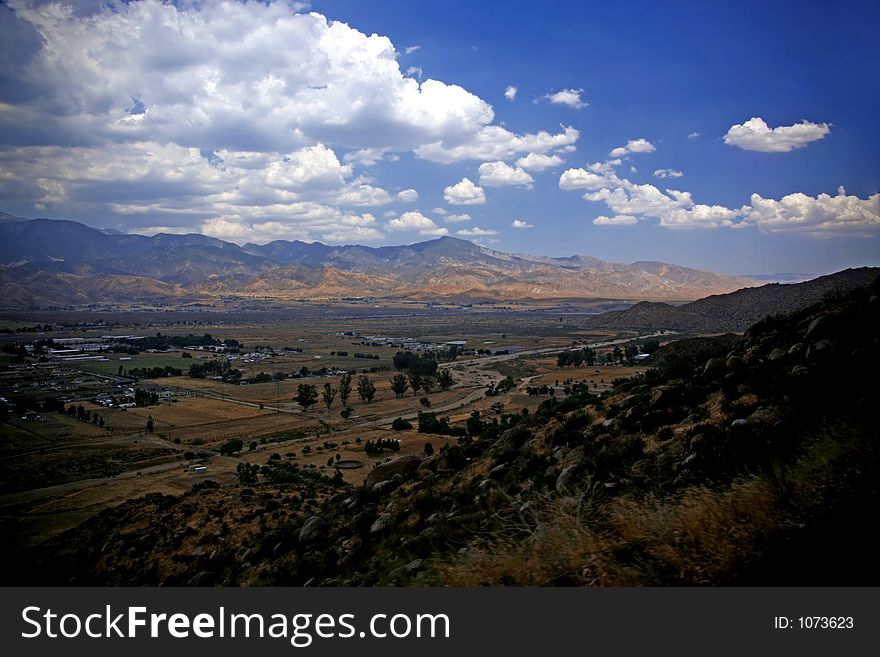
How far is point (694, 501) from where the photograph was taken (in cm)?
646

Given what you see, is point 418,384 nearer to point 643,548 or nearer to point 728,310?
point 643,548

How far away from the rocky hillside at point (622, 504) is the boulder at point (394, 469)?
0.22 feet

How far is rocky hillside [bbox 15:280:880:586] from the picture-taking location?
217 inches

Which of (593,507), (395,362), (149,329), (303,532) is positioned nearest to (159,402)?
(395,362)

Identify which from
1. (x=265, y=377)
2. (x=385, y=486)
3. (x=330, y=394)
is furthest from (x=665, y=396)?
(x=265, y=377)

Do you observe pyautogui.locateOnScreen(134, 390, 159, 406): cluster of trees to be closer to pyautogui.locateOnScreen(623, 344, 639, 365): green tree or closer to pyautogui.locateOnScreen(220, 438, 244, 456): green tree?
pyautogui.locateOnScreen(220, 438, 244, 456): green tree

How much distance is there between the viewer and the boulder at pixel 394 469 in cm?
1535

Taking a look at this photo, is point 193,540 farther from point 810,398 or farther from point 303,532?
point 810,398

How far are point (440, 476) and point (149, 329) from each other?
15231 centimetres

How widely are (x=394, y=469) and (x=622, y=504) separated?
31.6 feet

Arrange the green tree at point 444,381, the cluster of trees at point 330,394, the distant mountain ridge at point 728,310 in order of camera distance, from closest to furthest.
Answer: the cluster of trees at point 330,394 < the green tree at point 444,381 < the distant mountain ridge at point 728,310

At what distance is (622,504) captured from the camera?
7355mm

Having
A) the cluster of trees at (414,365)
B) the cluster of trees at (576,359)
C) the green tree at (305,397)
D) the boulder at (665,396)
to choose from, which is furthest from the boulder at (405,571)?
the cluster of trees at (576,359)

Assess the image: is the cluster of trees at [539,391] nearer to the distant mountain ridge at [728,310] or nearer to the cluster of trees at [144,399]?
the distant mountain ridge at [728,310]
